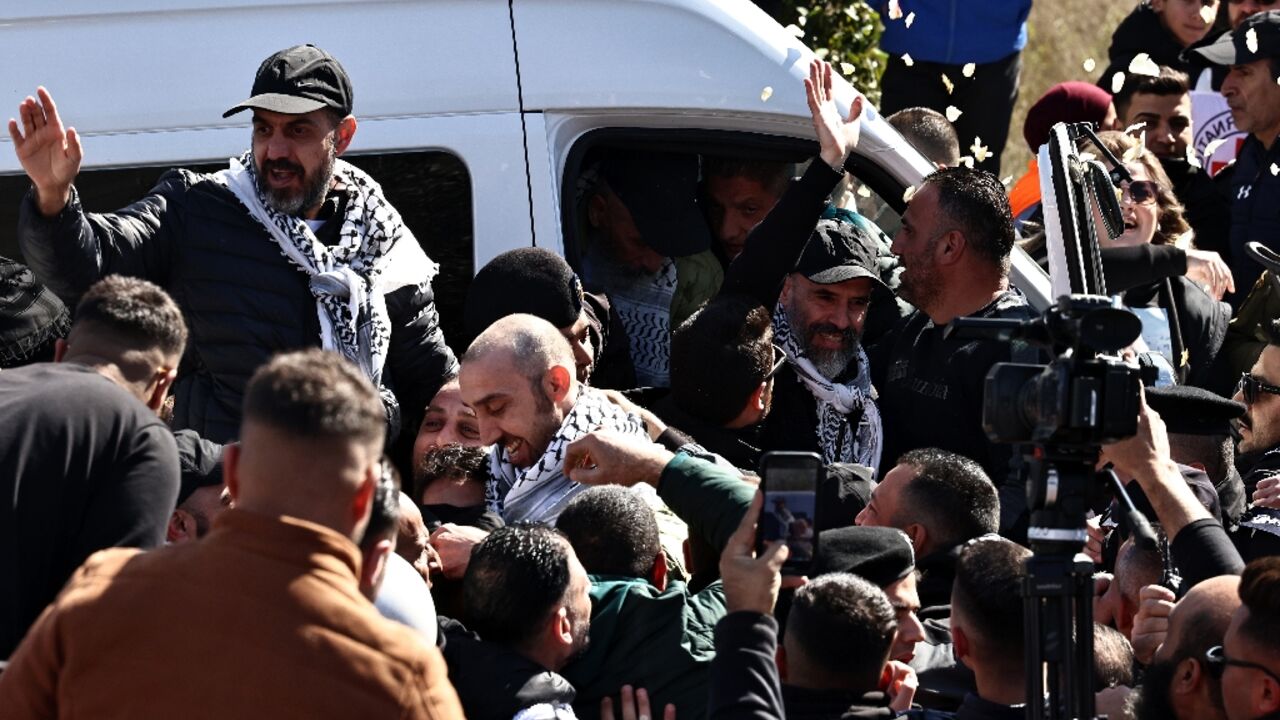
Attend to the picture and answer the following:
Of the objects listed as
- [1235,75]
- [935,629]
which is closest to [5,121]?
[935,629]

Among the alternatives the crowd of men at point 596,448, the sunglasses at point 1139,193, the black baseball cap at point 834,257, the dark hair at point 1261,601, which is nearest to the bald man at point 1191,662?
the crowd of men at point 596,448

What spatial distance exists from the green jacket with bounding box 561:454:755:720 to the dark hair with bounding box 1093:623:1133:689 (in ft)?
3.00

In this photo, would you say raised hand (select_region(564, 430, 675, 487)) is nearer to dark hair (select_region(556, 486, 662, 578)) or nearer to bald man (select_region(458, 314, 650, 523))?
dark hair (select_region(556, 486, 662, 578))

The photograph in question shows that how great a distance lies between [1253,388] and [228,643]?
12.3 ft

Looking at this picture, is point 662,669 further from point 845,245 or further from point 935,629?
point 845,245

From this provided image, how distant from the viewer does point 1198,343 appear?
22.9 ft

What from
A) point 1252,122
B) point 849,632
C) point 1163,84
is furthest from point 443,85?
point 1163,84

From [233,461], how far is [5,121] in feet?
11.2

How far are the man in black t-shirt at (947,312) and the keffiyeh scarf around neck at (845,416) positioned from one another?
0.25ft

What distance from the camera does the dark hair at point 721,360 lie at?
19.4 ft

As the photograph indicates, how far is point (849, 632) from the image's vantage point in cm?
425

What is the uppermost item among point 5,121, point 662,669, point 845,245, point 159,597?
point 5,121

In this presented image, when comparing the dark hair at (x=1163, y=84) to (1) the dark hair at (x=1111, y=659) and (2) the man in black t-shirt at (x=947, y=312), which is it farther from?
(1) the dark hair at (x=1111, y=659)

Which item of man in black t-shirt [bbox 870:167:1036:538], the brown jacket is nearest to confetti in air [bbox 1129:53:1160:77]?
man in black t-shirt [bbox 870:167:1036:538]
